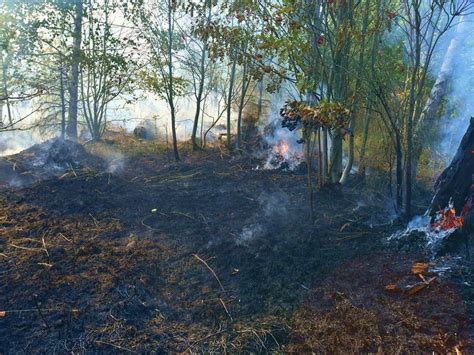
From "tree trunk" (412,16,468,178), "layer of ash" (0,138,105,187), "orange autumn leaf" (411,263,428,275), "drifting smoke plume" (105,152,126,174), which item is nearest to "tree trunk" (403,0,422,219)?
"orange autumn leaf" (411,263,428,275)

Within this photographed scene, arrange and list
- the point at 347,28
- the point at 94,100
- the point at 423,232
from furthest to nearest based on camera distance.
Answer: the point at 94,100 → the point at 347,28 → the point at 423,232

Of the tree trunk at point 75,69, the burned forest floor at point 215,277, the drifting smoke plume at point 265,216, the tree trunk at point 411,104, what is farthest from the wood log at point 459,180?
the tree trunk at point 75,69

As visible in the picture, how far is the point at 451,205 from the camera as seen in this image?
483 cm

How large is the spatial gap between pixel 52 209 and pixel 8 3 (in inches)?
327

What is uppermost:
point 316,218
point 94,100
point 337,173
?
point 94,100

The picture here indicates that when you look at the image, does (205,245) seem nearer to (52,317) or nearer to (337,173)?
(52,317)

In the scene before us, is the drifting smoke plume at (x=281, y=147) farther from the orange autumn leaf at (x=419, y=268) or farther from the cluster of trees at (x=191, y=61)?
the orange autumn leaf at (x=419, y=268)

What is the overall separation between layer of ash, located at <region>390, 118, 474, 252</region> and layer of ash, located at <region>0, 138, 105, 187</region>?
718cm

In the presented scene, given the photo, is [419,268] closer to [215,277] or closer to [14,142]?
[215,277]

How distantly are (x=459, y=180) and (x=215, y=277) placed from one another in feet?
11.3

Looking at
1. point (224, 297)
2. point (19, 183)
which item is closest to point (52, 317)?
point (224, 297)

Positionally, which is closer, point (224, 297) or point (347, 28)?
point (224, 297)

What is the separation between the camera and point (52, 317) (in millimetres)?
3750

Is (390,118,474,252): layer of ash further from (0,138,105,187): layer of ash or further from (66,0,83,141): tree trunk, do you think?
(66,0,83,141): tree trunk
